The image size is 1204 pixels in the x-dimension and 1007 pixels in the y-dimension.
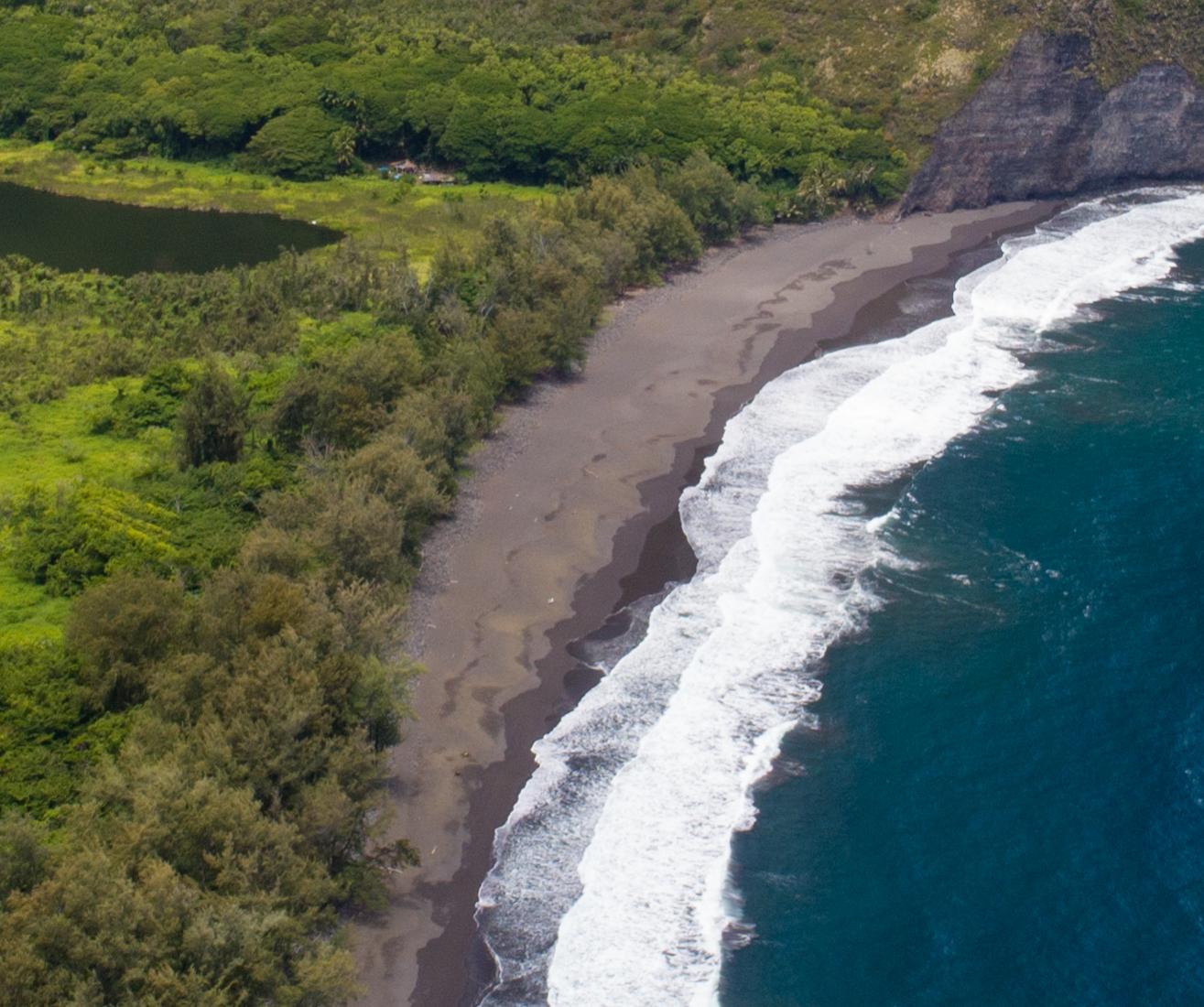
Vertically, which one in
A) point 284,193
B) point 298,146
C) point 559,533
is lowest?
point 559,533

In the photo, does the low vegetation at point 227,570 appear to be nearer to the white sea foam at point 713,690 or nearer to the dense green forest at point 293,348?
the dense green forest at point 293,348

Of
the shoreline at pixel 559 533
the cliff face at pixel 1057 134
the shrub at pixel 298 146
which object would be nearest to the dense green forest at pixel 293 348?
the shrub at pixel 298 146

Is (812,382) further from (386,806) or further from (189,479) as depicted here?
(386,806)

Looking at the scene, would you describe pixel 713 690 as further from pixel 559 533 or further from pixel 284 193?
pixel 284 193

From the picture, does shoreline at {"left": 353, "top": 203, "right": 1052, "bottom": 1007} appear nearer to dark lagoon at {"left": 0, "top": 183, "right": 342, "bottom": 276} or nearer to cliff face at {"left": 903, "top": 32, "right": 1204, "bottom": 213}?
cliff face at {"left": 903, "top": 32, "right": 1204, "bottom": 213}

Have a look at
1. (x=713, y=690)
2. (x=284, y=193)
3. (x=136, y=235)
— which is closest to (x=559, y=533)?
(x=713, y=690)

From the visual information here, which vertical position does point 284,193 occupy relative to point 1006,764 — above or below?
above

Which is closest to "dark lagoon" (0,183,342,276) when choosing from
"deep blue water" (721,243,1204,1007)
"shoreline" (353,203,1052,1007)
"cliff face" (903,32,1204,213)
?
"shoreline" (353,203,1052,1007)

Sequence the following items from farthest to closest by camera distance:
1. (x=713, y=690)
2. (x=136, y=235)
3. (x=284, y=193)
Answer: (x=284, y=193), (x=136, y=235), (x=713, y=690)
